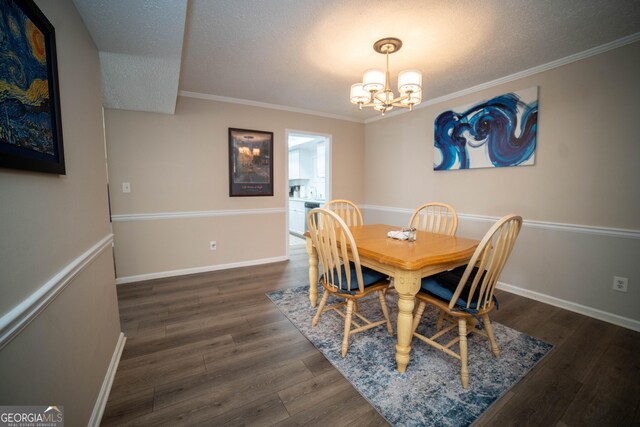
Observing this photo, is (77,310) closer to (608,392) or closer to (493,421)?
(493,421)

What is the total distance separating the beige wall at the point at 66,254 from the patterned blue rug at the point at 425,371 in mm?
1329

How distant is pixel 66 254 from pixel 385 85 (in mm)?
2172

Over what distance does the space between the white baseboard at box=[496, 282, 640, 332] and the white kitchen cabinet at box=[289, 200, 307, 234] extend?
3985 millimetres

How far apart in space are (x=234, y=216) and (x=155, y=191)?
100cm

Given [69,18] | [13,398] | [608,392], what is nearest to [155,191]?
[69,18]

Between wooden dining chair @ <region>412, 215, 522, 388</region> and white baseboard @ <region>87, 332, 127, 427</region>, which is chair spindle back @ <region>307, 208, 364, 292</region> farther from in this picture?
white baseboard @ <region>87, 332, 127, 427</region>

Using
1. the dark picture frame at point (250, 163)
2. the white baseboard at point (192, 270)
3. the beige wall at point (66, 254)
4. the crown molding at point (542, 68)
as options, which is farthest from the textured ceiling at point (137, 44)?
the crown molding at point (542, 68)

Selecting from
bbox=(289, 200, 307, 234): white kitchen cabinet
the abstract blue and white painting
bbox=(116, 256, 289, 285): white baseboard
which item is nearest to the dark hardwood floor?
bbox=(116, 256, 289, 285): white baseboard

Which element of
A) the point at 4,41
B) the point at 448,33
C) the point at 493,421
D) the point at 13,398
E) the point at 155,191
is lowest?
the point at 493,421

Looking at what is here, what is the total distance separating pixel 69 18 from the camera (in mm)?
1306

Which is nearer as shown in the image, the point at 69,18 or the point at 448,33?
the point at 69,18

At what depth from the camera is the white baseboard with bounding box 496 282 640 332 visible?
2.24m

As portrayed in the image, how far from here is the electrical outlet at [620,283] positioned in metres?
2.26

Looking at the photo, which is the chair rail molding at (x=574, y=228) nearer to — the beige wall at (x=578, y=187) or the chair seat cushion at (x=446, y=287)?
the beige wall at (x=578, y=187)
